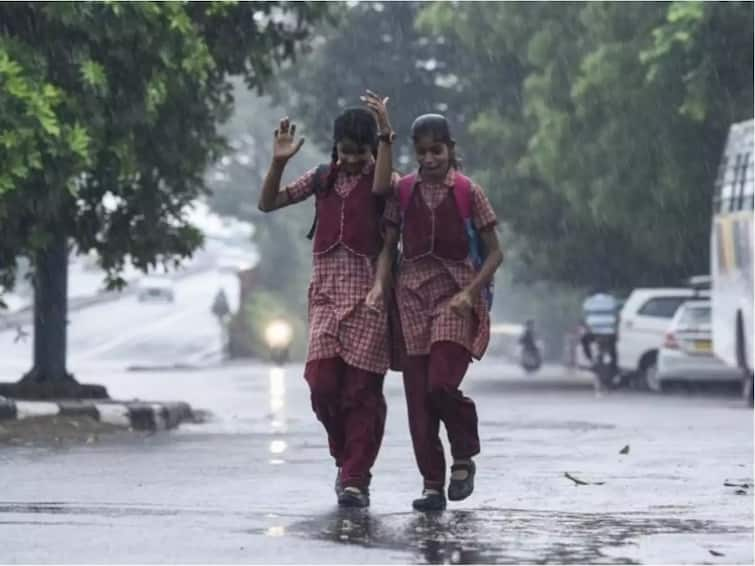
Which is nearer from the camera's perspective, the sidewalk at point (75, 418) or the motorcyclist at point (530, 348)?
the sidewalk at point (75, 418)

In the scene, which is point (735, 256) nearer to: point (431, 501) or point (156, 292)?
point (431, 501)

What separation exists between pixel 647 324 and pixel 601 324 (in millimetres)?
3396

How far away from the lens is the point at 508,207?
41.9 meters

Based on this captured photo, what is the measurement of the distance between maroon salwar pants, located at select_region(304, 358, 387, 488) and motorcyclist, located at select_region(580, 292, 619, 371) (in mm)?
26458

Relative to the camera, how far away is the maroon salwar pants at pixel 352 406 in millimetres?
9430

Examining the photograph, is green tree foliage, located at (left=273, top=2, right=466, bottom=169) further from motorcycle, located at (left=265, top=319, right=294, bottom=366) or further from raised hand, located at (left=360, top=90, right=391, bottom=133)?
raised hand, located at (left=360, top=90, right=391, bottom=133)

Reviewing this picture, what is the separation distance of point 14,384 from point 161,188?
8.03 ft

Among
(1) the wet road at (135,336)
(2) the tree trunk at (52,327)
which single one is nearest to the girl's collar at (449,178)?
(2) the tree trunk at (52,327)

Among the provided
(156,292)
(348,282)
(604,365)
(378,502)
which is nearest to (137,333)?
(156,292)

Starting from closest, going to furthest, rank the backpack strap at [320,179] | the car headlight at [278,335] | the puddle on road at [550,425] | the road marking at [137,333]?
the backpack strap at [320,179]
the puddle on road at [550,425]
the car headlight at [278,335]
the road marking at [137,333]

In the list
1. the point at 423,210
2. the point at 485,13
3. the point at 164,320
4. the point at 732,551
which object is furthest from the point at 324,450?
the point at 164,320

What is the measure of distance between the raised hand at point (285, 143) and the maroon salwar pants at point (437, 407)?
3.18ft

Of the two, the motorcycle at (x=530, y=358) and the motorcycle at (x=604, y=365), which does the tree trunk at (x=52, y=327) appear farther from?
the motorcycle at (x=530, y=358)

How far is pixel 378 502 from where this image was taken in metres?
9.72
